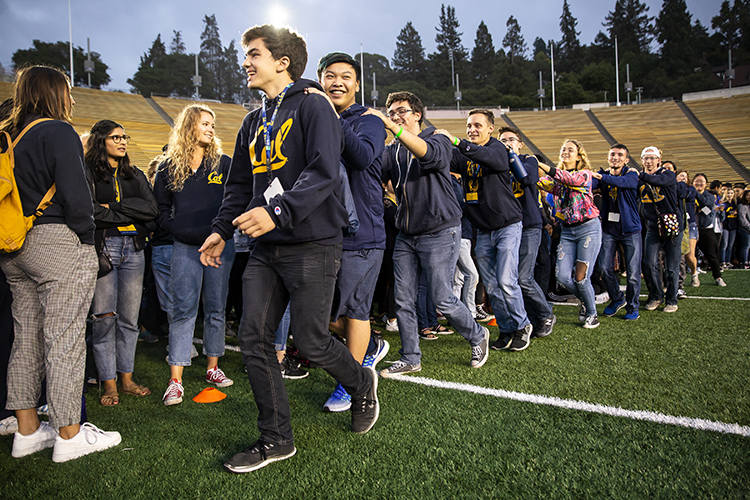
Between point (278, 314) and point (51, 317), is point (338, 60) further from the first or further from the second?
point (51, 317)

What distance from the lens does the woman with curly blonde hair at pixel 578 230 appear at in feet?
17.9

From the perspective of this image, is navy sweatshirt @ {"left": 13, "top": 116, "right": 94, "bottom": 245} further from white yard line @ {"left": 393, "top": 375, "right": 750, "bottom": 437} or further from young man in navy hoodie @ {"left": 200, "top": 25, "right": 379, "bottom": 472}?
white yard line @ {"left": 393, "top": 375, "right": 750, "bottom": 437}

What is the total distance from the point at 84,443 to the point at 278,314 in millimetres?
1273

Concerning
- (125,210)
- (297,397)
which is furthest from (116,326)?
(297,397)

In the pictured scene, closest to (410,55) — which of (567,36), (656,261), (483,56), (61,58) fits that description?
(483,56)

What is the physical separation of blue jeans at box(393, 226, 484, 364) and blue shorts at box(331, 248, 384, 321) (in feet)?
2.38

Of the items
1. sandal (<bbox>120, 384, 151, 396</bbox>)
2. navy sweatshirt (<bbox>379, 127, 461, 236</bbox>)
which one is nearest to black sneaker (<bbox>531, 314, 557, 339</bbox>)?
navy sweatshirt (<bbox>379, 127, 461, 236</bbox>)

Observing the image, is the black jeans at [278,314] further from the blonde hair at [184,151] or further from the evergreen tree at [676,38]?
the evergreen tree at [676,38]

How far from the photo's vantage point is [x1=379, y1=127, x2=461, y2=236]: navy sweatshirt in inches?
148

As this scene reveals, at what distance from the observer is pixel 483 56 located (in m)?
91.3

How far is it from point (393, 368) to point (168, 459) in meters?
1.83

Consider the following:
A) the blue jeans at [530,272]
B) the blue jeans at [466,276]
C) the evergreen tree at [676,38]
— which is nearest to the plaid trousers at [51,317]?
the blue jeans at [530,272]

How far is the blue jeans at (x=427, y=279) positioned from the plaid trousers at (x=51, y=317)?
219 cm

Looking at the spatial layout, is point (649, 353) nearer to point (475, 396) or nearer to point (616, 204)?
point (475, 396)
